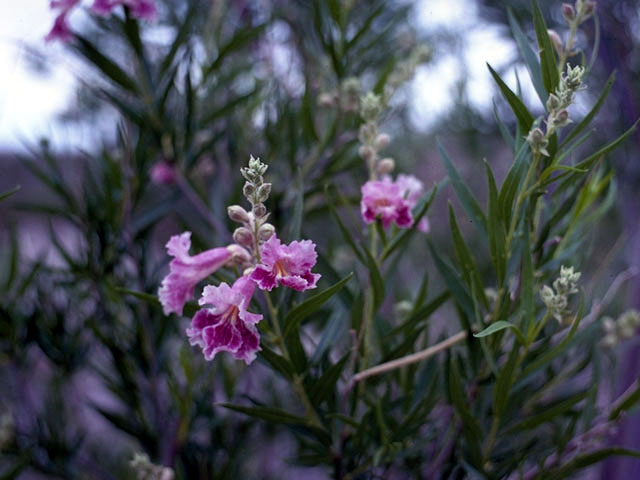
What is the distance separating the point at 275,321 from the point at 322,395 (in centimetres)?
14

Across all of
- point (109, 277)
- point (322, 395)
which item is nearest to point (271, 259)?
point (322, 395)

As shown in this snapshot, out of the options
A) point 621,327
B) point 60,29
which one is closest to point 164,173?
point 60,29

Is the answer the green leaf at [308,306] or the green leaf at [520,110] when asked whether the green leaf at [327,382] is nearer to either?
the green leaf at [308,306]

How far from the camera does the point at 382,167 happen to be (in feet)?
2.23

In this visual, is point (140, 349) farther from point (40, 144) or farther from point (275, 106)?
point (275, 106)

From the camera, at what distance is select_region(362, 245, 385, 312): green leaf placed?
58 centimetres

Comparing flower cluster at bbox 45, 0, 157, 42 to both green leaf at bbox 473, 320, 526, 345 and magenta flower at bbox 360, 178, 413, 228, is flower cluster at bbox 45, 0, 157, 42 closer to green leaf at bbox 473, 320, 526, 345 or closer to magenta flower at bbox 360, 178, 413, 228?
magenta flower at bbox 360, 178, 413, 228

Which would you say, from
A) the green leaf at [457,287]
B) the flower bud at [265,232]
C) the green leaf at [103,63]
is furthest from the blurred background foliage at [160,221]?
the flower bud at [265,232]

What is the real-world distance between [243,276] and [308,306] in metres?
0.06

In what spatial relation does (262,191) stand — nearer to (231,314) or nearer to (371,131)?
(231,314)

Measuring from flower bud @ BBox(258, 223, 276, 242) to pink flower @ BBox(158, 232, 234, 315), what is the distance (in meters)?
0.05

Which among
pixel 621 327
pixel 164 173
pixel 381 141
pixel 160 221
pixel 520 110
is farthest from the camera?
pixel 160 221

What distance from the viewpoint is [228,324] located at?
497mm

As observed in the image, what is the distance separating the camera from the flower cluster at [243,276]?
1.50ft
